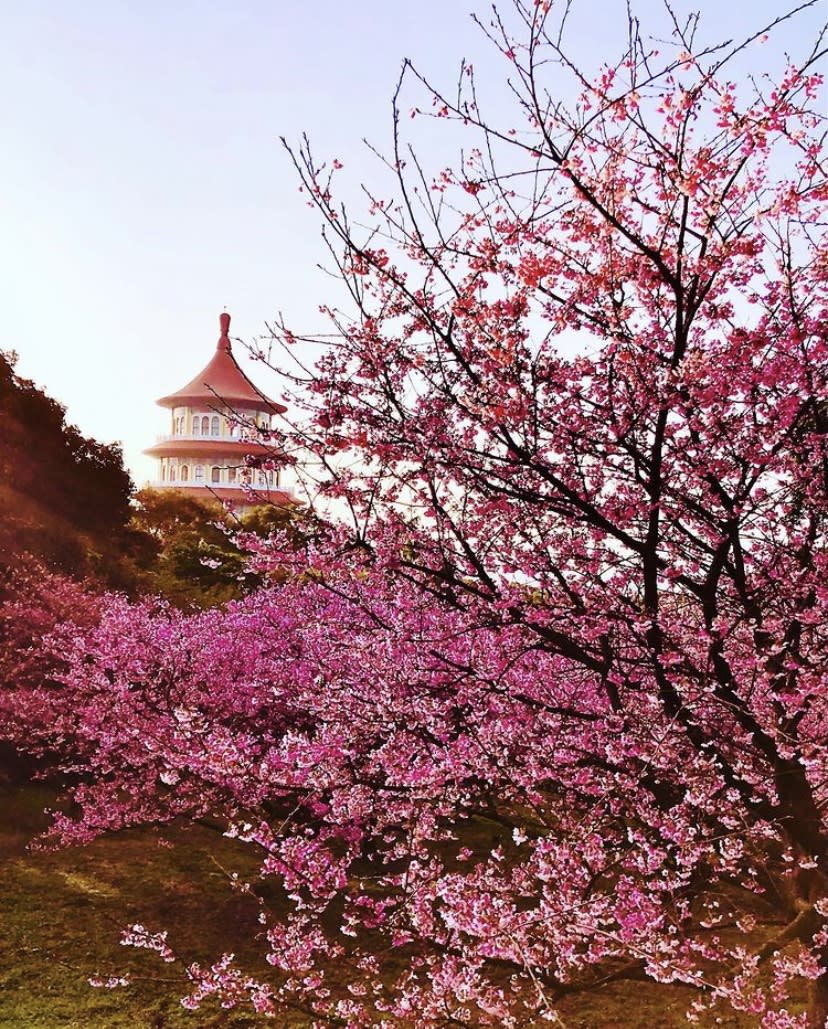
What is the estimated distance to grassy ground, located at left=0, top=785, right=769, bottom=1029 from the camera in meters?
6.94

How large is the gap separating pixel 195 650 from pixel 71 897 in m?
2.73

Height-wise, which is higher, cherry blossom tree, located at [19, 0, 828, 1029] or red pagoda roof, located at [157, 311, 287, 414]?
red pagoda roof, located at [157, 311, 287, 414]

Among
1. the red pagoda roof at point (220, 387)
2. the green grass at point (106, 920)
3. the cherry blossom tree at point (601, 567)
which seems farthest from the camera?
the red pagoda roof at point (220, 387)

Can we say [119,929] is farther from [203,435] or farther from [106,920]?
[203,435]

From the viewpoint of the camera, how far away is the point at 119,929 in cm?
829

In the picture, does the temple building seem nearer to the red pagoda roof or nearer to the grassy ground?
the red pagoda roof

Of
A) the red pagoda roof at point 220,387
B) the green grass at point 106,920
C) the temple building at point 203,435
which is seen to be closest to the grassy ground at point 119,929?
the green grass at point 106,920

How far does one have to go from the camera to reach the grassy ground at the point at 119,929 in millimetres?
6938

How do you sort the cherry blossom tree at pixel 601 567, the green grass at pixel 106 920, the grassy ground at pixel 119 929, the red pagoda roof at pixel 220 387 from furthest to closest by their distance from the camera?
the red pagoda roof at pixel 220 387
the green grass at pixel 106 920
the grassy ground at pixel 119 929
the cherry blossom tree at pixel 601 567

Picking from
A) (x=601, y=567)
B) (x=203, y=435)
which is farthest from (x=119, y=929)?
(x=203, y=435)

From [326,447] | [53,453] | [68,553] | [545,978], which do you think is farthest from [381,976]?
[53,453]

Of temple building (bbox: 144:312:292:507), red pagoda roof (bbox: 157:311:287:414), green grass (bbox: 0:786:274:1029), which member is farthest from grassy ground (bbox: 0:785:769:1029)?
red pagoda roof (bbox: 157:311:287:414)

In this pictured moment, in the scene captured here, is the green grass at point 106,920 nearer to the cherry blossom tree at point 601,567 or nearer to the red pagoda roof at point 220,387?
the cherry blossom tree at point 601,567

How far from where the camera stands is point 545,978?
5941 millimetres
